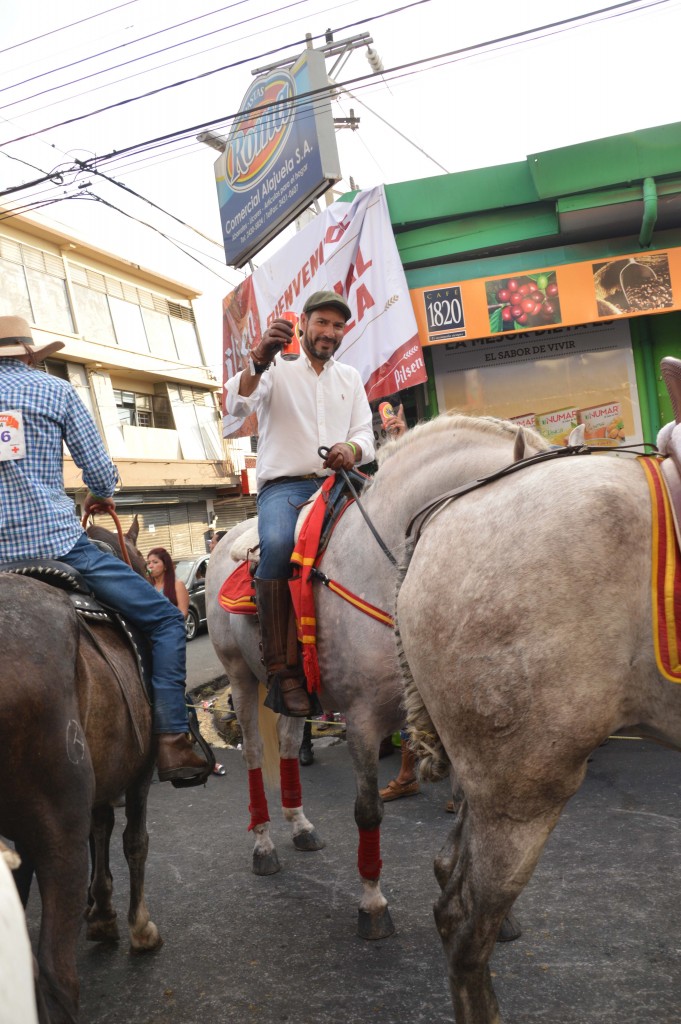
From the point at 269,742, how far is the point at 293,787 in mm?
357

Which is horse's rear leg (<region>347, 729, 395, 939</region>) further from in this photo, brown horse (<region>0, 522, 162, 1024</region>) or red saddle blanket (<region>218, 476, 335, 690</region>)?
brown horse (<region>0, 522, 162, 1024</region>)

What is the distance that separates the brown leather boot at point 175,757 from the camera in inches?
122

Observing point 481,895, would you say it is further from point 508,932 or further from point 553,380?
point 553,380

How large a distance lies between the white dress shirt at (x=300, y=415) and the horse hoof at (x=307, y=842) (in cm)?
214

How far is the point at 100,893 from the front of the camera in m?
3.63

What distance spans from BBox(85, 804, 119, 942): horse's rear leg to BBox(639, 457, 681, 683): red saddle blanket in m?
2.75

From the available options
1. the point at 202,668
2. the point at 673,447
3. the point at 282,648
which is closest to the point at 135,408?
the point at 202,668

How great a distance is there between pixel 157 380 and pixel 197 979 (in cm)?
2778

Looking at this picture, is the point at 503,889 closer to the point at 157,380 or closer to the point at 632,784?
the point at 632,784

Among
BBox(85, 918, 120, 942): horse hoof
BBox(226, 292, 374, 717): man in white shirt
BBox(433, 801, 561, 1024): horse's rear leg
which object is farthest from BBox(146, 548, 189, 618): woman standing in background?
BBox(433, 801, 561, 1024): horse's rear leg

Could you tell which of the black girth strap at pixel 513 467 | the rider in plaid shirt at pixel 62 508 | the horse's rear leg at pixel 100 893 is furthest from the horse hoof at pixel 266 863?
the black girth strap at pixel 513 467

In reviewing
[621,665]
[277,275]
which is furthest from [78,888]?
[277,275]

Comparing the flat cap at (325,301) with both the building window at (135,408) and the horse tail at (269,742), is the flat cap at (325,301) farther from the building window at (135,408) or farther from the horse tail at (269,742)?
the building window at (135,408)

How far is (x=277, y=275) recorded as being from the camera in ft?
27.7
